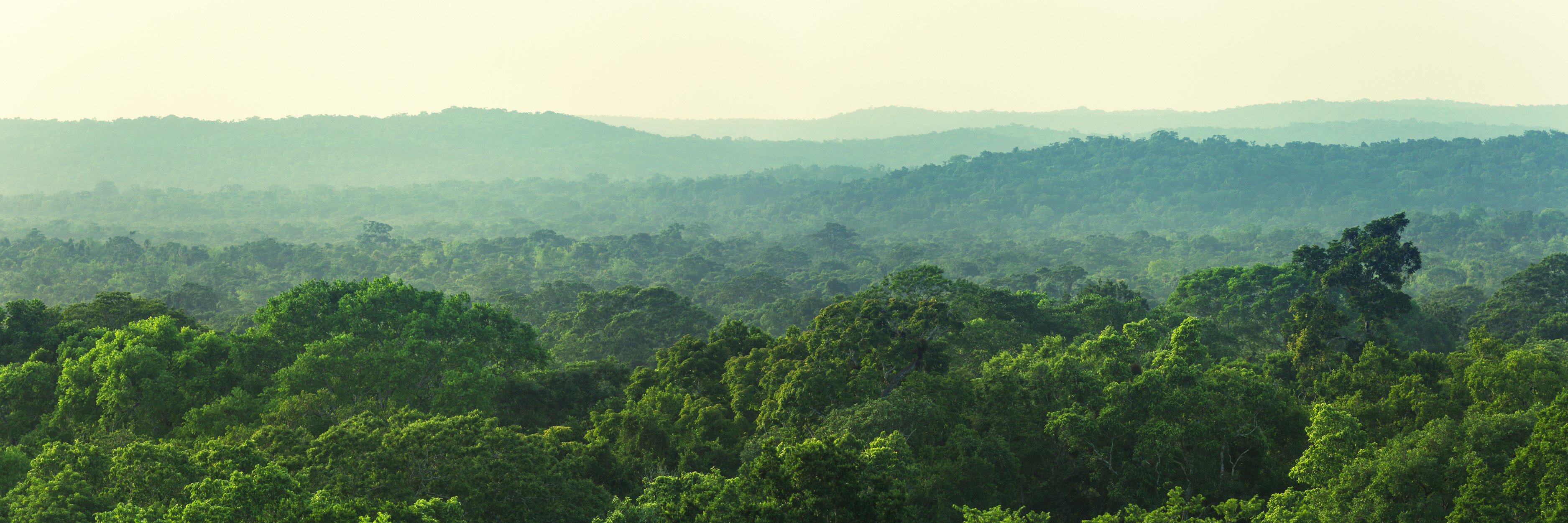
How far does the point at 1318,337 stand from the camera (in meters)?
26.2

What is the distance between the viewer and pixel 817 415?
22.2 metres

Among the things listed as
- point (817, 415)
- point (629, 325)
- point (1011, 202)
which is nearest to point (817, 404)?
point (817, 415)

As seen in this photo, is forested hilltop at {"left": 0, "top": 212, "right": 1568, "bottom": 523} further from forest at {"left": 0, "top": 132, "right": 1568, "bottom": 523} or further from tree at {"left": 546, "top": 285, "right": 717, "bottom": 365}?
tree at {"left": 546, "top": 285, "right": 717, "bottom": 365}

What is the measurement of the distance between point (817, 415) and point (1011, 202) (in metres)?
128

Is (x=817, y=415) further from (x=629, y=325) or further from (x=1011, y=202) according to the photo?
(x=1011, y=202)

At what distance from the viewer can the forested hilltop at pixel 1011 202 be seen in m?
124

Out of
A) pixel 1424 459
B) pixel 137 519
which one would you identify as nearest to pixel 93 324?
pixel 137 519

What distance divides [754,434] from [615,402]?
487cm

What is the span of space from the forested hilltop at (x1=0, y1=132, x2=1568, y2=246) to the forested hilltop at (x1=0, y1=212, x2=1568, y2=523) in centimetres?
9085

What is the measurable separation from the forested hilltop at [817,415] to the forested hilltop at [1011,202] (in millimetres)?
90847

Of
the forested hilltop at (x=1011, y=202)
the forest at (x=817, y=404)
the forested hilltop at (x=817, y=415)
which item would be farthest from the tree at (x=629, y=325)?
the forested hilltop at (x=1011, y=202)

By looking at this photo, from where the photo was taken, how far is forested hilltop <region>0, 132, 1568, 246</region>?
406 ft

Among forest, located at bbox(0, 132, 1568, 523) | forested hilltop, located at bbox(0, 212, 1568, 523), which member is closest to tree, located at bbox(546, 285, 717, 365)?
forest, located at bbox(0, 132, 1568, 523)

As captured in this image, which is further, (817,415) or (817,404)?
(817,404)
